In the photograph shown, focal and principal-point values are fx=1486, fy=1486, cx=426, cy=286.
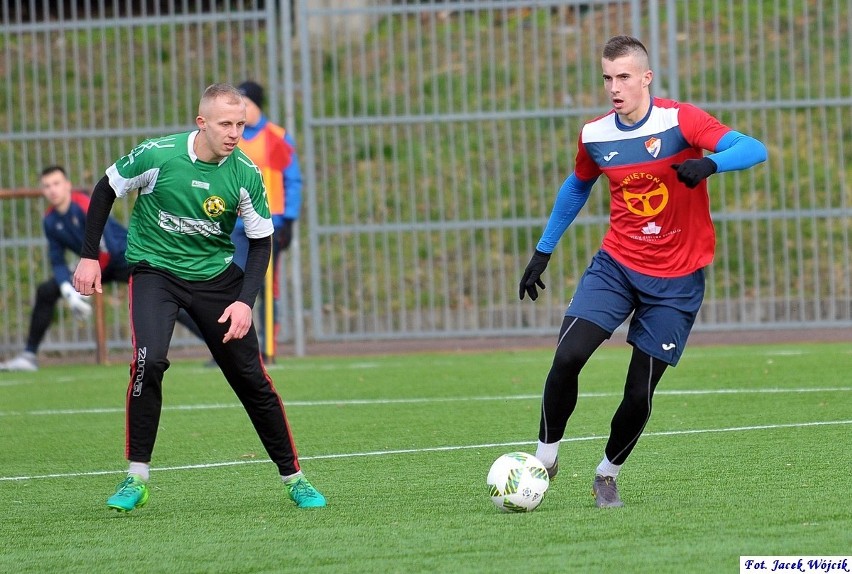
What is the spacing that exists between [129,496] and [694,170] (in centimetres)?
251

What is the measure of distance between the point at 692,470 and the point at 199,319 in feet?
7.17

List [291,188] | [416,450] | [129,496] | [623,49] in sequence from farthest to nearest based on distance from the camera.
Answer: [291,188] → [416,450] → [129,496] → [623,49]

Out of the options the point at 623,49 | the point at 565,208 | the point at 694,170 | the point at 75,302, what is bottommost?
the point at 75,302

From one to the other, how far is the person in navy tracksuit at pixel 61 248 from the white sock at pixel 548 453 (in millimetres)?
7230

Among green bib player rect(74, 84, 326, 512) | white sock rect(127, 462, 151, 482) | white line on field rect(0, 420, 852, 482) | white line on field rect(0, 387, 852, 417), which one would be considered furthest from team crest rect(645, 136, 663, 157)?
white line on field rect(0, 387, 852, 417)

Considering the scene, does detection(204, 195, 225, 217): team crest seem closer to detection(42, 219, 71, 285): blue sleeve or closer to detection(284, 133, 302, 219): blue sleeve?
detection(284, 133, 302, 219): blue sleeve

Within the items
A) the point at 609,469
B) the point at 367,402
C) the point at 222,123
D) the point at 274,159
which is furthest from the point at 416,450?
the point at 274,159

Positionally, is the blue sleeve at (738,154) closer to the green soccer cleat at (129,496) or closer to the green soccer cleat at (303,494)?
the green soccer cleat at (303,494)

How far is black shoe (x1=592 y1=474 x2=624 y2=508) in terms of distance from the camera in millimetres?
5547

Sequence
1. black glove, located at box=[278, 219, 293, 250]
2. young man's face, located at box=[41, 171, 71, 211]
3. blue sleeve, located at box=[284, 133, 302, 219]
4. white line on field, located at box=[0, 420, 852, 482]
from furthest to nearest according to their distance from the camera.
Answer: young man's face, located at box=[41, 171, 71, 211] < black glove, located at box=[278, 219, 293, 250] < blue sleeve, located at box=[284, 133, 302, 219] < white line on field, located at box=[0, 420, 852, 482]

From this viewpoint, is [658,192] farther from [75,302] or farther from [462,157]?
[462,157]

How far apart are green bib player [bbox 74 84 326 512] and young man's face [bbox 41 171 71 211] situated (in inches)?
275

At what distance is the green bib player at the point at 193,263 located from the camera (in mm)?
5895

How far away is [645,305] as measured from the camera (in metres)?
5.82
